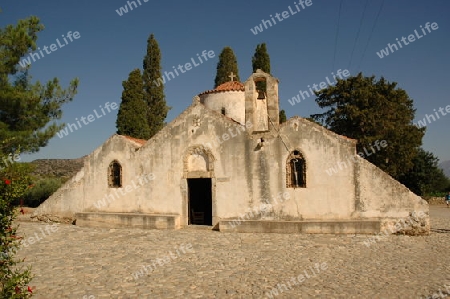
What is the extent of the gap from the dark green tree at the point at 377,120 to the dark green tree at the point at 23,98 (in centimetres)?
1979

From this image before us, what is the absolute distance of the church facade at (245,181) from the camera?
12094 millimetres

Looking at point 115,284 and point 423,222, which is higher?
point 423,222

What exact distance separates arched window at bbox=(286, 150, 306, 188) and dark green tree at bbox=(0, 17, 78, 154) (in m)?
12.4

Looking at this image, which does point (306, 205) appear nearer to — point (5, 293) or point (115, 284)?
point (115, 284)

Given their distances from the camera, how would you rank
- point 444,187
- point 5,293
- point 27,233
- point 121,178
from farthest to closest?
point 444,187, point 121,178, point 27,233, point 5,293

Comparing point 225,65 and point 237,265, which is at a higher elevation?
point 225,65

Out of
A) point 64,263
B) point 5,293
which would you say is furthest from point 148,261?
point 5,293

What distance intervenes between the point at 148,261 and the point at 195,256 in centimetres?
132

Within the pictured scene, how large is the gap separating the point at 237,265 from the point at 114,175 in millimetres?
9330

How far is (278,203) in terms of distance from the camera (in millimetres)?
13008

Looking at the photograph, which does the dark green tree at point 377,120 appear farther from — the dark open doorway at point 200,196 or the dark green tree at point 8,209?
the dark green tree at point 8,209

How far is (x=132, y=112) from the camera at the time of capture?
75.8ft

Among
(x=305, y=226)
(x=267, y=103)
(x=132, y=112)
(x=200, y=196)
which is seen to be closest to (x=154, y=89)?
(x=132, y=112)

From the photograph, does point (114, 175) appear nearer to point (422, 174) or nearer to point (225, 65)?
point (225, 65)
